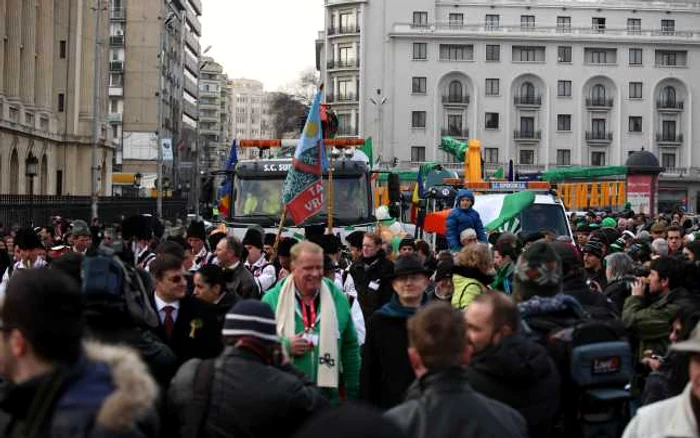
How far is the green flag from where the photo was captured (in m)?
20.1

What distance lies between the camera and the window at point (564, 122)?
8494 centimetres

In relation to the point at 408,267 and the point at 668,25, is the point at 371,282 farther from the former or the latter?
the point at 668,25

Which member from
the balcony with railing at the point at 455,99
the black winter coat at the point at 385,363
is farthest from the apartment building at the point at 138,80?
the black winter coat at the point at 385,363

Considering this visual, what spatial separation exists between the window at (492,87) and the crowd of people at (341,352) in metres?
74.7

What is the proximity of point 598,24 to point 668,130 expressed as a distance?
9.05m

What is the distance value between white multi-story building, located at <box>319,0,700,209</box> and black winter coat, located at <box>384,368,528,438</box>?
259 ft

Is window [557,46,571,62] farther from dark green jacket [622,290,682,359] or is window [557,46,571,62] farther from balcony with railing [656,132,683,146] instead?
dark green jacket [622,290,682,359]

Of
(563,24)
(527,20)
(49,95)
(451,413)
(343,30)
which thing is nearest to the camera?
(451,413)

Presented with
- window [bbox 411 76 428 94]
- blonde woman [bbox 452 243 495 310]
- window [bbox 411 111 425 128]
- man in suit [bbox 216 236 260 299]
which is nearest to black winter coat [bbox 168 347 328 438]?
blonde woman [bbox 452 243 495 310]

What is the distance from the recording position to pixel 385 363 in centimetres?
714

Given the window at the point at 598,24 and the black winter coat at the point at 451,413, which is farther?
the window at the point at 598,24

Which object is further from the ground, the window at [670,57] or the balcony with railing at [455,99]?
the window at [670,57]

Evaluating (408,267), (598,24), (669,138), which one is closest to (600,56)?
(598,24)

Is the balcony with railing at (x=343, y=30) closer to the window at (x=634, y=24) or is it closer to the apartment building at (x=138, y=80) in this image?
the apartment building at (x=138, y=80)
